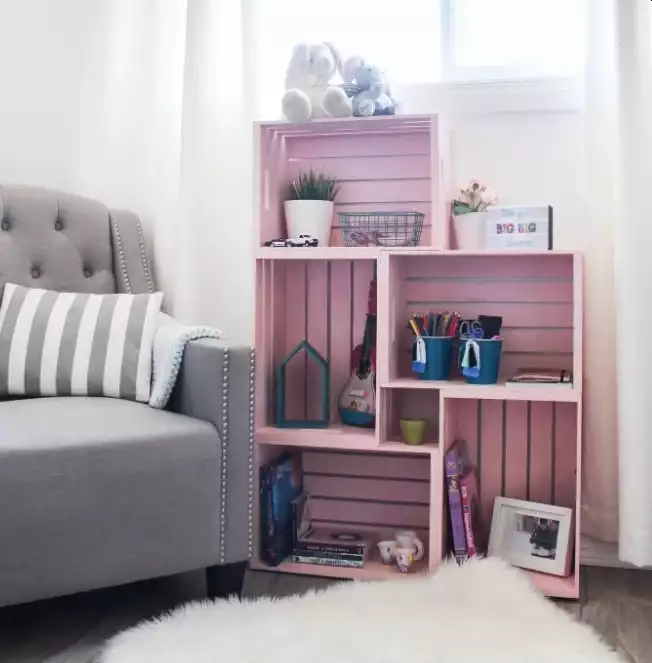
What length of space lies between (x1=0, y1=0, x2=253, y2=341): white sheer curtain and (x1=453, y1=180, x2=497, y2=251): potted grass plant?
569mm

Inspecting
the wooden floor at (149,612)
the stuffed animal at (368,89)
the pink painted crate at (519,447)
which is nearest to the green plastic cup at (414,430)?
the pink painted crate at (519,447)

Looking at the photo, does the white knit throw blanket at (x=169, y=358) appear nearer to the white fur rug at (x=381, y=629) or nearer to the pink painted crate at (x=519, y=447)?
the white fur rug at (x=381, y=629)

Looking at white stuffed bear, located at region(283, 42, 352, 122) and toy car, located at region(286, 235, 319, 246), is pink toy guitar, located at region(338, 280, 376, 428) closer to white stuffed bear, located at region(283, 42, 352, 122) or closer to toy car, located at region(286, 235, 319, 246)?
toy car, located at region(286, 235, 319, 246)

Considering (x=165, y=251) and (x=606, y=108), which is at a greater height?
(x=606, y=108)

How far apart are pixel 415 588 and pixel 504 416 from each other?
0.60 metres

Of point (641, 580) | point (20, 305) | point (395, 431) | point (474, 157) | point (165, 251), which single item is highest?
point (474, 157)

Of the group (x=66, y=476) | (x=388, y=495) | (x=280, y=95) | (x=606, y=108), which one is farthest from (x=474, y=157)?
Answer: (x=66, y=476)

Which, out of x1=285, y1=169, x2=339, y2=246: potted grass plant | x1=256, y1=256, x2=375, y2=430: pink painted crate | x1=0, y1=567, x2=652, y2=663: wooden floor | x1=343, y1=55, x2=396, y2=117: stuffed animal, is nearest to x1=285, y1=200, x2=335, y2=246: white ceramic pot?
x1=285, y1=169, x2=339, y2=246: potted grass plant

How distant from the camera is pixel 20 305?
6.46 ft

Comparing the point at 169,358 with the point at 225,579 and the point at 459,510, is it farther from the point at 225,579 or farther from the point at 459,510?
the point at 459,510

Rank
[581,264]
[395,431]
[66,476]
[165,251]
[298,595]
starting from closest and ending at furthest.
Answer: [66,476]
[298,595]
[581,264]
[395,431]
[165,251]

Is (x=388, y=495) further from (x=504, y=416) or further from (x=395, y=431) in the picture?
(x=504, y=416)

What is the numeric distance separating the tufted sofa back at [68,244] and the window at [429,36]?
542 mm

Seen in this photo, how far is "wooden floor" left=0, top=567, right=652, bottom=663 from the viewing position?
5.24 ft
